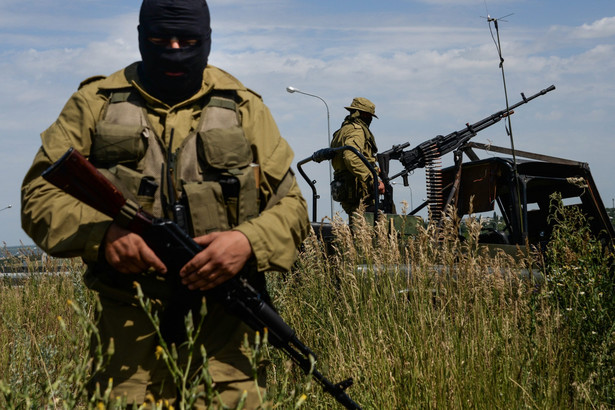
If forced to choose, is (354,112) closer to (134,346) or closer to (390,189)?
(390,189)

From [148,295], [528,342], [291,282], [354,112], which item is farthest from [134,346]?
[354,112]

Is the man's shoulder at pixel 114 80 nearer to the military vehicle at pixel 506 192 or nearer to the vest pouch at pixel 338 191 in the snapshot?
the military vehicle at pixel 506 192

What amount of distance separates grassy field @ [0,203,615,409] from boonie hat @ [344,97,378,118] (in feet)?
15.4

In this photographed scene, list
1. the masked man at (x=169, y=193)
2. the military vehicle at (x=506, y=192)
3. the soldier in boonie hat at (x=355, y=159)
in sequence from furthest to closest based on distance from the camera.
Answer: the soldier in boonie hat at (x=355, y=159)
the military vehicle at (x=506, y=192)
the masked man at (x=169, y=193)

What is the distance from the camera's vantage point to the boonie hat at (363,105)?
959 centimetres

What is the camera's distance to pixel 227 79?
2.63m

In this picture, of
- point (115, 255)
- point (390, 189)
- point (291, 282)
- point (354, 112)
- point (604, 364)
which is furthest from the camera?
point (354, 112)

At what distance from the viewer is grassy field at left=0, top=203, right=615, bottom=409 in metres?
3.35

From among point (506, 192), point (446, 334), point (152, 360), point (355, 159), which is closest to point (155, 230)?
point (152, 360)

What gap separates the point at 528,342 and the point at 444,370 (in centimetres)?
54

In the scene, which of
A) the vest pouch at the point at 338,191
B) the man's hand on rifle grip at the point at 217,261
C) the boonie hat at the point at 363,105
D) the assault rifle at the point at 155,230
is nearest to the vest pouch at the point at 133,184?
the assault rifle at the point at 155,230

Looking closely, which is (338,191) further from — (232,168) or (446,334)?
(232,168)

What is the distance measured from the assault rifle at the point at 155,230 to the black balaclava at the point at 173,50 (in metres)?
0.50

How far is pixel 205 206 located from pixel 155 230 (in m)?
0.22
